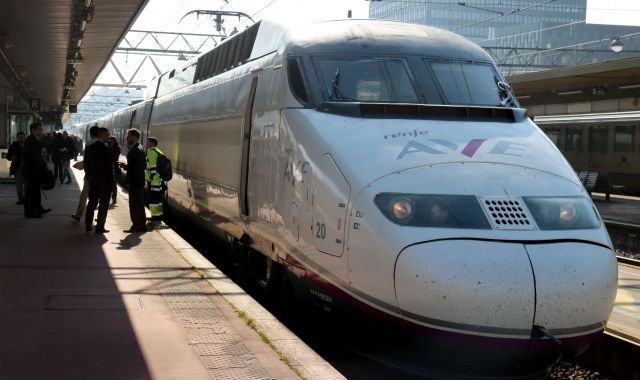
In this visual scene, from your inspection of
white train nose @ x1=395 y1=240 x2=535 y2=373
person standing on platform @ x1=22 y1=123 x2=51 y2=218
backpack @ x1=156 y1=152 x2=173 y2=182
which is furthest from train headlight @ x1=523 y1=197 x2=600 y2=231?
person standing on platform @ x1=22 y1=123 x2=51 y2=218

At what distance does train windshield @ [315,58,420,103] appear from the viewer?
6.71 m

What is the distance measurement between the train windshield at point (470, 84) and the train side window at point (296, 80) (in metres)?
1.13

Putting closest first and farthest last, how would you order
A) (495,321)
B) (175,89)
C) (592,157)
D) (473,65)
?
(495,321), (473,65), (175,89), (592,157)

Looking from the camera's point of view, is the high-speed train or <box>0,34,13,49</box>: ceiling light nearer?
the high-speed train

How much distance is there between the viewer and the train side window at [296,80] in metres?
6.78

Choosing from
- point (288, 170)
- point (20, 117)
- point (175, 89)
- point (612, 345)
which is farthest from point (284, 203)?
point (20, 117)

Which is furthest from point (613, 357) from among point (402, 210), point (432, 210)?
point (402, 210)

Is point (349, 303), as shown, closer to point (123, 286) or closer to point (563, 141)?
point (123, 286)

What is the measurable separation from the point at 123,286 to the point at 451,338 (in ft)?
12.2

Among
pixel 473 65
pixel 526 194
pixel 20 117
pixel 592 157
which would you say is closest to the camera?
pixel 526 194

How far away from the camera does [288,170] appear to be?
6609 millimetres

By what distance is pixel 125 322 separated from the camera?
238 inches

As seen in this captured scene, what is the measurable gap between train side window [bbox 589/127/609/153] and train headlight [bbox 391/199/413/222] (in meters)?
25.8

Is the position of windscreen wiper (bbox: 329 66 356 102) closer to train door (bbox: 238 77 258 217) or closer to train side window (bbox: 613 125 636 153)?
train door (bbox: 238 77 258 217)
